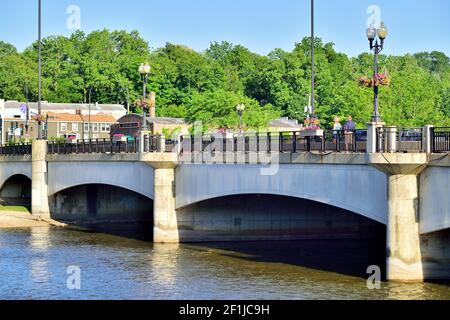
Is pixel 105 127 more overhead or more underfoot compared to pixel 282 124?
more overhead

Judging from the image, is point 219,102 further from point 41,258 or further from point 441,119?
point 41,258

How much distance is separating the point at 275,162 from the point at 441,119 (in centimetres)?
5100

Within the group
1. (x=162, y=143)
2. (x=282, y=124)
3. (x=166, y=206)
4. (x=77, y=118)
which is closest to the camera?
(x=162, y=143)

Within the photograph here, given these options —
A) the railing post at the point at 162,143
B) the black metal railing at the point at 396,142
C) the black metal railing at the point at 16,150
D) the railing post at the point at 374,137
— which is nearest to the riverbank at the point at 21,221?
the black metal railing at the point at 16,150

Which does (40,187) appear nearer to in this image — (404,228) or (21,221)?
(21,221)

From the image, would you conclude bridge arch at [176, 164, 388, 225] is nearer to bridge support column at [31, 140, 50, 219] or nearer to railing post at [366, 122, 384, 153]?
railing post at [366, 122, 384, 153]

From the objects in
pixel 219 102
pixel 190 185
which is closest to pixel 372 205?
pixel 190 185

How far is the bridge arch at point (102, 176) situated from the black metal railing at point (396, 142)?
67.8ft

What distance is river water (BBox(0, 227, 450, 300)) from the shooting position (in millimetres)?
38244

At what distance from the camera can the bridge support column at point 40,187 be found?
71.6 meters

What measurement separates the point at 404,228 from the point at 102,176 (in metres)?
29.3

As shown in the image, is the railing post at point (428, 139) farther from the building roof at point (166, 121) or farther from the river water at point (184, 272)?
the building roof at point (166, 121)

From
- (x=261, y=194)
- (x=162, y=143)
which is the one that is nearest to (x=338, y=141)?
(x=261, y=194)

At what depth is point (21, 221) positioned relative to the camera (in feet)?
228
